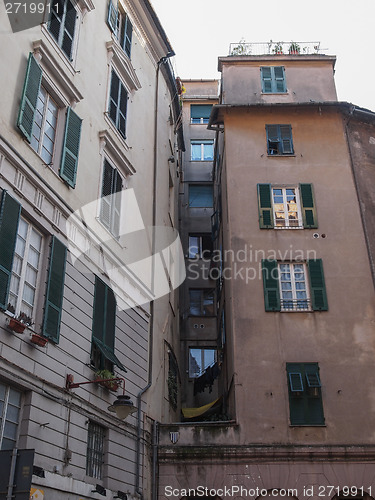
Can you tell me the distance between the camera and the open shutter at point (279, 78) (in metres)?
22.1

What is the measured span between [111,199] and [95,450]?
21.4 ft

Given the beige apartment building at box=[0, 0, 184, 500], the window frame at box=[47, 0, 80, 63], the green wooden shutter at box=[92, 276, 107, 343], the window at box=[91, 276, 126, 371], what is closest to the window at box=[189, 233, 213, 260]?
the beige apartment building at box=[0, 0, 184, 500]

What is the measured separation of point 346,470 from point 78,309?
8.37 meters

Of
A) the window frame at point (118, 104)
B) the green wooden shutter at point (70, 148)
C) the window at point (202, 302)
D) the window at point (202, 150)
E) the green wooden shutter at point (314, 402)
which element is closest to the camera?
the green wooden shutter at point (70, 148)

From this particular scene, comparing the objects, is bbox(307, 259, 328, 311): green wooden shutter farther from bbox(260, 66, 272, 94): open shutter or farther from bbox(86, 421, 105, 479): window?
bbox(260, 66, 272, 94): open shutter

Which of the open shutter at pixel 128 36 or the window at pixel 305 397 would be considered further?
the open shutter at pixel 128 36

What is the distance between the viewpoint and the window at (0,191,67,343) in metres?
10.3

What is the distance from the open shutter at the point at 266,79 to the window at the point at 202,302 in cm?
889

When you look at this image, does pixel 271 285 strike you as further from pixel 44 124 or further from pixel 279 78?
pixel 279 78

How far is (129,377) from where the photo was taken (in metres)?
14.6

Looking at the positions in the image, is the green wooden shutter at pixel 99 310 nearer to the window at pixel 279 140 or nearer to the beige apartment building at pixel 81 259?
the beige apartment building at pixel 81 259

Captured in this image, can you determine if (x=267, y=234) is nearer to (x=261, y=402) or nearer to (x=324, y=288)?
(x=324, y=288)

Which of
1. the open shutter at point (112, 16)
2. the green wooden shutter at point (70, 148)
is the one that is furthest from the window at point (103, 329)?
the open shutter at point (112, 16)

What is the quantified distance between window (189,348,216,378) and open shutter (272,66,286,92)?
10823mm
